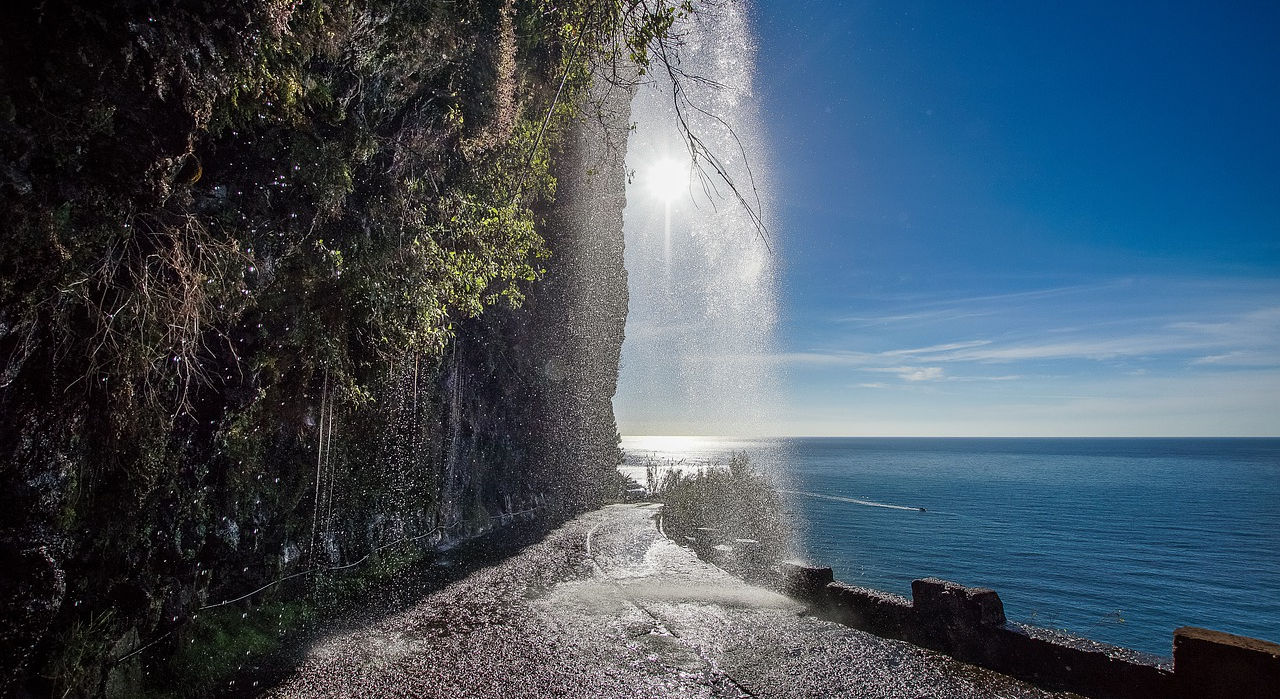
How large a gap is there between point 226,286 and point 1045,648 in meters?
8.84

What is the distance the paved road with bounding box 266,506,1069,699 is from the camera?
5465mm

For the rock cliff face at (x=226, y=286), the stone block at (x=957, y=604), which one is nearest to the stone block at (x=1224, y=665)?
the stone block at (x=957, y=604)

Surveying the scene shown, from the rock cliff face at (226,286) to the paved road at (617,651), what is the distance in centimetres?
156

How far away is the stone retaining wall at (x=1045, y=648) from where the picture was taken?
4371 millimetres

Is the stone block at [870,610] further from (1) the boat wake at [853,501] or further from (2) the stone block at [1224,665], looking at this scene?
(1) the boat wake at [853,501]

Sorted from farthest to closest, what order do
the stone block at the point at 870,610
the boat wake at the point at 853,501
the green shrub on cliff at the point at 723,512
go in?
the boat wake at the point at 853,501
the green shrub on cliff at the point at 723,512
the stone block at the point at 870,610

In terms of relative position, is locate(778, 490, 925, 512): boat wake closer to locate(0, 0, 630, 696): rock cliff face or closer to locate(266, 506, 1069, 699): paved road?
locate(266, 506, 1069, 699): paved road

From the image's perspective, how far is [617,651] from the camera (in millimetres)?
6461

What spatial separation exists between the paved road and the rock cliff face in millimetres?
1565

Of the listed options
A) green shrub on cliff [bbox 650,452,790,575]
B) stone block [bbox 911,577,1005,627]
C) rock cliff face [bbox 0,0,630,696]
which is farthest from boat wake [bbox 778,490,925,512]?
rock cliff face [bbox 0,0,630,696]

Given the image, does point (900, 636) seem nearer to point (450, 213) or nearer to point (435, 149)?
point (450, 213)

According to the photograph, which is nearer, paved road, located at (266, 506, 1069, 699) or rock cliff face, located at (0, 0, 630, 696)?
A: rock cliff face, located at (0, 0, 630, 696)

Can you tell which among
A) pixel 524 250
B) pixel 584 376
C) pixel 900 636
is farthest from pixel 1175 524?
pixel 524 250

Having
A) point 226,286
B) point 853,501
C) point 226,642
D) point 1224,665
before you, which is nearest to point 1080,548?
point 853,501
